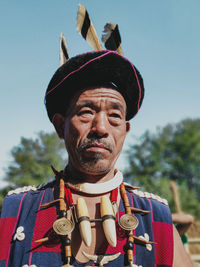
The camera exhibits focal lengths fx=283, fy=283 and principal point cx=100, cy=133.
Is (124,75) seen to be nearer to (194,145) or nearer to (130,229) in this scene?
(130,229)

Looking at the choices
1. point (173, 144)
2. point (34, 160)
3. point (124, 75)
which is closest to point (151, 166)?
point (173, 144)

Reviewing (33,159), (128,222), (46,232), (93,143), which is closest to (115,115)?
(93,143)

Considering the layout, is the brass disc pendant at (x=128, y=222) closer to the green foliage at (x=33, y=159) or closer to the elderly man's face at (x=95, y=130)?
the elderly man's face at (x=95, y=130)

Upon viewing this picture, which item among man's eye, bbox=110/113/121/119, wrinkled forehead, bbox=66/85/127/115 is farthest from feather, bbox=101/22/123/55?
man's eye, bbox=110/113/121/119

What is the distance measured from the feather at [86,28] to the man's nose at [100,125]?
3.23 feet

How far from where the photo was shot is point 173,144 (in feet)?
170

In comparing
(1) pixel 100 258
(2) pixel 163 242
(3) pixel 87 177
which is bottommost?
(1) pixel 100 258

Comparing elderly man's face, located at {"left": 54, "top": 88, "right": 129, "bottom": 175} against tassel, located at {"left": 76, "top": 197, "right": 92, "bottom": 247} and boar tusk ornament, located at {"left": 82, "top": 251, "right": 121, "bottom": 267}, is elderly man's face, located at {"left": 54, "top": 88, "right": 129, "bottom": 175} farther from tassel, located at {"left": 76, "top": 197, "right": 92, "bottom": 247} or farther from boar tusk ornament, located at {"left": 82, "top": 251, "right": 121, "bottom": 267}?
boar tusk ornament, located at {"left": 82, "top": 251, "right": 121, "bottom": 267}

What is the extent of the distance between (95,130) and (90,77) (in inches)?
24.7

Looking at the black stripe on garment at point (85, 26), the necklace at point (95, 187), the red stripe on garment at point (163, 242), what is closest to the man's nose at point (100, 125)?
the necklace at point (95, 187)

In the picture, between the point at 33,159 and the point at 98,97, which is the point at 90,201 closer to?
the point at 98,97

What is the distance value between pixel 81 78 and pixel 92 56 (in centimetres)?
25

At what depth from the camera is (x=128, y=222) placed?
2516 mm

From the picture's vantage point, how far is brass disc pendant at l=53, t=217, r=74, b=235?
91.7 inches
